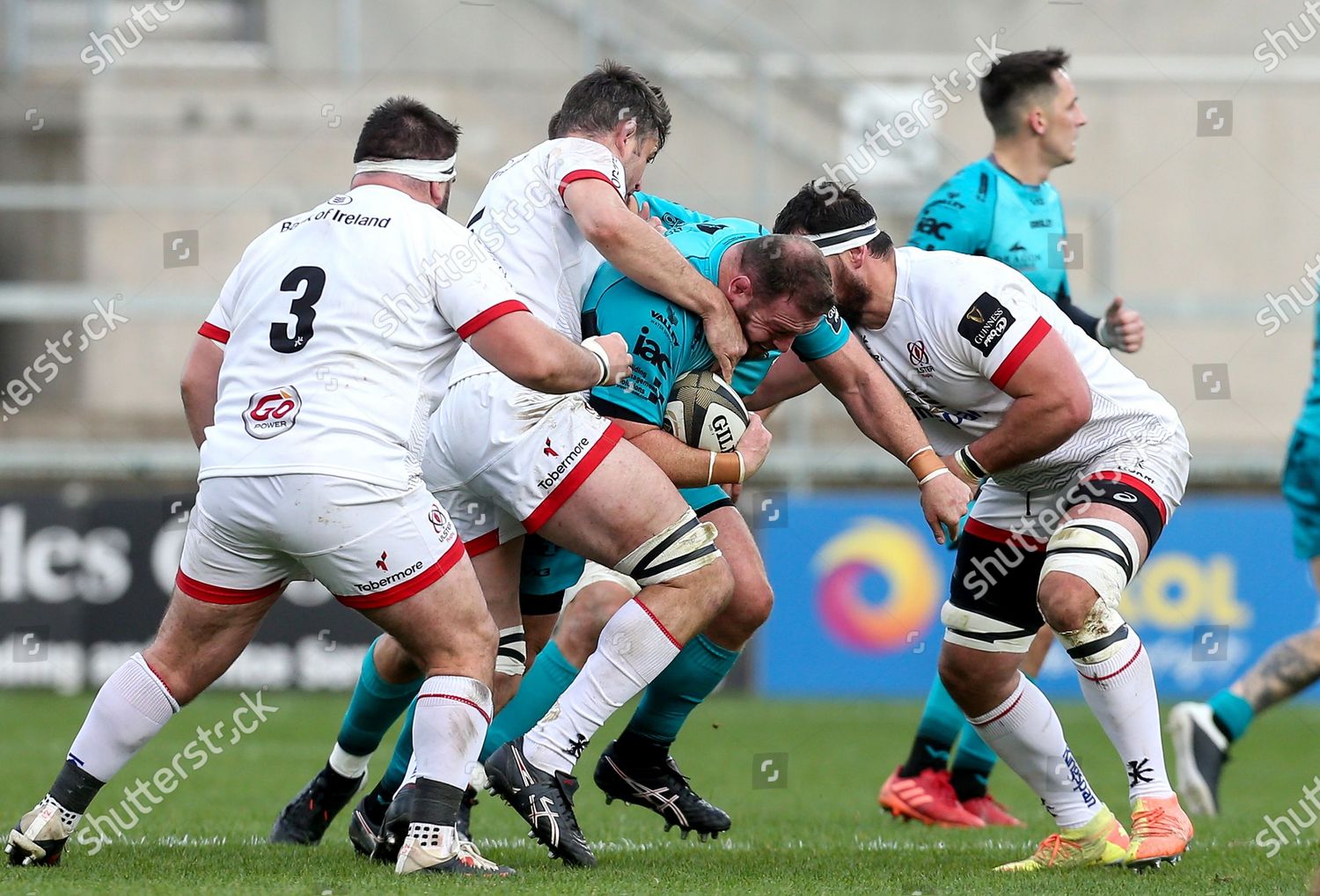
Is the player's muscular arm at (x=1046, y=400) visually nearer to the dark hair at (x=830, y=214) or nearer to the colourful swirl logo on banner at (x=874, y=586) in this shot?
the dark hair at (x=830, y=214)

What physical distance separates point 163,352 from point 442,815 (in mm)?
9534

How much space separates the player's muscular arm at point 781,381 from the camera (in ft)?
20.8

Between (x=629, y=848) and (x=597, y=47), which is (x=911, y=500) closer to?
(x=597, y=47)

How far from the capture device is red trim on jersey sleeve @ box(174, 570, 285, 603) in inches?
190

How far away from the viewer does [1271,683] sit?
7.45m

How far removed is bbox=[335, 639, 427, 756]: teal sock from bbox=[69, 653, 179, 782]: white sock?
3.18 feet

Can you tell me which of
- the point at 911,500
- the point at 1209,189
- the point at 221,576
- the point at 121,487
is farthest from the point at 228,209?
the point at 221,576

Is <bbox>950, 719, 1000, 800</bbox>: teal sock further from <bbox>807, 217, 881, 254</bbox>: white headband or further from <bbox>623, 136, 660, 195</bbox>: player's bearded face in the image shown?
<bbox>623, 136, 660, 195</bbox>: player's bearded face

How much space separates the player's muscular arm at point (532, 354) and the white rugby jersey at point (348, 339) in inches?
1.7

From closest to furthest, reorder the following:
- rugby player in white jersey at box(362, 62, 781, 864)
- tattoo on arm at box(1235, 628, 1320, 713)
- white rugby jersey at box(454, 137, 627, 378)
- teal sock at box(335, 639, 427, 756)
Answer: rugby player in white jersey at box(362, 62, 781, 864), white rugby jersey at box(454, 137, 627, 378), teal sock at box(335, 639, 427, 756), tattoo on arm at box(1235, 628, 1320, 713)

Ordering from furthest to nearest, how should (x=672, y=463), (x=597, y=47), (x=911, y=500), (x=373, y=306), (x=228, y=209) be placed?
(x=597, y=47) → (x=228, y=209) → (x=911, y=500) → (x=672, y=463) → (x=373, y=306)

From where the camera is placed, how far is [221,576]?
15.8 ft

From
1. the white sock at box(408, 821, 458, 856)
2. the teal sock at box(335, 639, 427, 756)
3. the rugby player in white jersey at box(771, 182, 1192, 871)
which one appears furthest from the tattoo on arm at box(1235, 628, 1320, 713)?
the white sock at box(408, 821, 458, 856)

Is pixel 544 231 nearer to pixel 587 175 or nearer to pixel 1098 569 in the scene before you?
pixel 587 175
